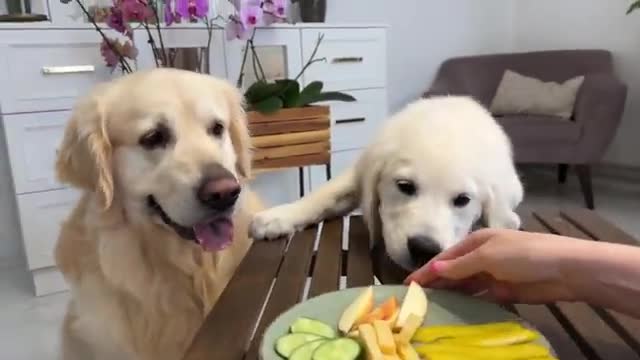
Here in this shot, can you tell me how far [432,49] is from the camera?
4027 millimetres

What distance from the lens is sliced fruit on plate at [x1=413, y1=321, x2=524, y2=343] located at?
1.84 feet

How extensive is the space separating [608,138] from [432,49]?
1.34 m

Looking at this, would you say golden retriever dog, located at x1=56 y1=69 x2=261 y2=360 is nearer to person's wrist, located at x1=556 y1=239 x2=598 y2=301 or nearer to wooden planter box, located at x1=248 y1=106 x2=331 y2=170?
person's wrist, located at x1=556 y1=239 x2=598 y2=301

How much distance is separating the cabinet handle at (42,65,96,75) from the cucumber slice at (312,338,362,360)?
1908 millimetres

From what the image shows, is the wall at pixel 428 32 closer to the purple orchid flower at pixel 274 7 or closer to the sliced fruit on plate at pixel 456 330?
the purple orchid flower at pixel 274 7

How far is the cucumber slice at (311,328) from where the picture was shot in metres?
0.56

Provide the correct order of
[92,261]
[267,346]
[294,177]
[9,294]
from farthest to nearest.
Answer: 1. [294,177]
2. [9,294]
3. [92,261]
4. [267,346]

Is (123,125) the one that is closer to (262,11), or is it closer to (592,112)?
Result: (262,11)

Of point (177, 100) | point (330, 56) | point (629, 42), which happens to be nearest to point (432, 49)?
point (629, 42)

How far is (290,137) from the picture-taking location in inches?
81.3

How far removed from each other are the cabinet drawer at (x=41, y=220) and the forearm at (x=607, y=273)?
73.8 inches

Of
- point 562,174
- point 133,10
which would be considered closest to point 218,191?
point 133,10

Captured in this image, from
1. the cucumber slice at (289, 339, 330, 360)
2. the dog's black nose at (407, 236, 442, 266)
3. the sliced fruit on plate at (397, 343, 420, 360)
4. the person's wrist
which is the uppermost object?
the person's wrist

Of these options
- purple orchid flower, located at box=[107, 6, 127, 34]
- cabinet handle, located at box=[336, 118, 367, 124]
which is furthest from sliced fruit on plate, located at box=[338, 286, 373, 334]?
cabinet handle, located at box=[336, 118, 367, 124]
